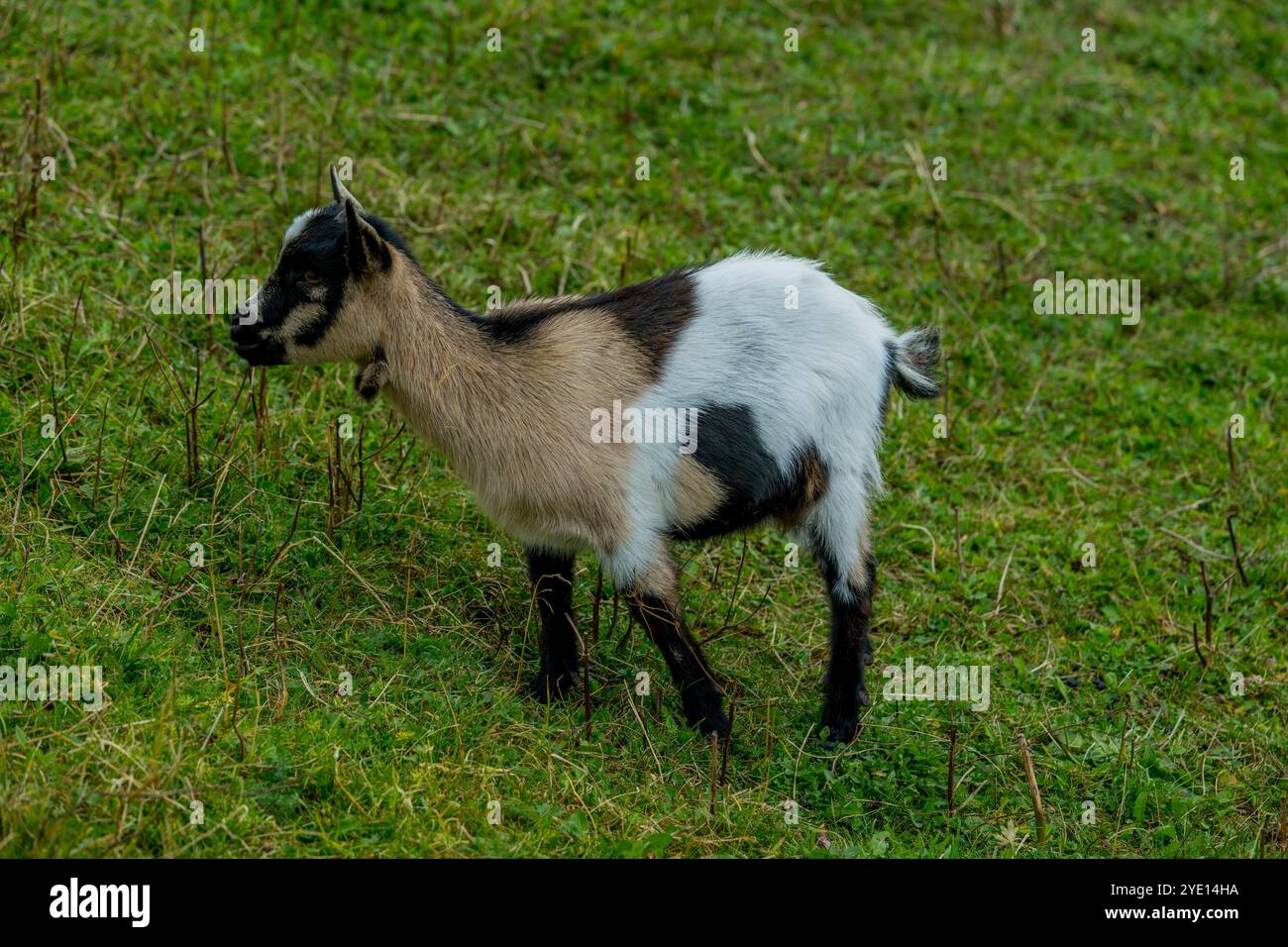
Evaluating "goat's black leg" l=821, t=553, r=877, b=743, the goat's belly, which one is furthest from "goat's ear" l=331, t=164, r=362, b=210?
"goat's black leg" l=821, t=553, r=877, b=743

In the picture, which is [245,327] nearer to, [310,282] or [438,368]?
[310,282]

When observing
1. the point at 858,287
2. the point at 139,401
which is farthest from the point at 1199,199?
the point at 139,401

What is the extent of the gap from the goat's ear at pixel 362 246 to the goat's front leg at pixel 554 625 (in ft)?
3.93

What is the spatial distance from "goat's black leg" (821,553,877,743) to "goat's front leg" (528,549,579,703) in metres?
1.02

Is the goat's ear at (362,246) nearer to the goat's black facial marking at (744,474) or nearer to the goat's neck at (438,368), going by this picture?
the goat's neck at (438,368)

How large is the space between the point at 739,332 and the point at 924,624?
1.81 meters

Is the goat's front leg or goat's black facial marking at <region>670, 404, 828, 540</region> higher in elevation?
goat's black facial marking at <region>670, 404, 828, 540</region>

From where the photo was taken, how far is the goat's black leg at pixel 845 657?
556cm

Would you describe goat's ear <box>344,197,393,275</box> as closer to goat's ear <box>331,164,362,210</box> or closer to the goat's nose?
goat's ear <box>331,164,362,210</box>

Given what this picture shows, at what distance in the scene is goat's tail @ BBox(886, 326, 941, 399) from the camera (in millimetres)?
5688

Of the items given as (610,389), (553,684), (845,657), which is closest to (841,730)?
(845,657)

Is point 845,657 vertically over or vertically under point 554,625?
under

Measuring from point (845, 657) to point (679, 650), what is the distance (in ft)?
2.54

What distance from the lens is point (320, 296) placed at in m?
5.01
